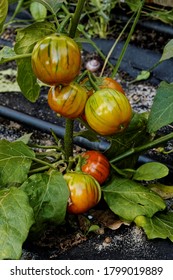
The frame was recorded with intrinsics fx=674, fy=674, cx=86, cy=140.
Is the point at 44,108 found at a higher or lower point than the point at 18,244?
lower

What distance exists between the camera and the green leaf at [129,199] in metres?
1.58

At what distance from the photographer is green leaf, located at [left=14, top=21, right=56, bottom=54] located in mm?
1524

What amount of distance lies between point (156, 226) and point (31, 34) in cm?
53

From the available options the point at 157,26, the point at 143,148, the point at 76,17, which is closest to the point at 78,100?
the point at 76,17

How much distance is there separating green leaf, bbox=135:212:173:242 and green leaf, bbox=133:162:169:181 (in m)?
0.10

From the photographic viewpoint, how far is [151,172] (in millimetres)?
1663

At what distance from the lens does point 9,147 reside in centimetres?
160

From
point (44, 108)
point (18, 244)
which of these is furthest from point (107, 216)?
point (44, 108)

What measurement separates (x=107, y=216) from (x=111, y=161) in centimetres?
14

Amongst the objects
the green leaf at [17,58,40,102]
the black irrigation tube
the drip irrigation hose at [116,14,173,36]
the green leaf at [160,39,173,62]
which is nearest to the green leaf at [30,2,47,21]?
the black irrigation tube

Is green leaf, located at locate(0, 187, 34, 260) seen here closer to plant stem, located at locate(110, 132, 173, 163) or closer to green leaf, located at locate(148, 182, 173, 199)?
plant stem, located at locate(110, 132, 173, 163)

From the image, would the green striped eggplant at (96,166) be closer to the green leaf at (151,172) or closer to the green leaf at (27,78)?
the green leaf at (151,172)
